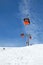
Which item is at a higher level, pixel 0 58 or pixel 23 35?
pixel 23 35

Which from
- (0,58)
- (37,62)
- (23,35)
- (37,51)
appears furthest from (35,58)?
(23,35)

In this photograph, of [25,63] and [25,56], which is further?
[25,56]

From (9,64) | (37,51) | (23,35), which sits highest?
(23,35)

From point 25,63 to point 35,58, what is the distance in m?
1.43

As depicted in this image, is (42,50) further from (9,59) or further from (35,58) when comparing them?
(9,59)

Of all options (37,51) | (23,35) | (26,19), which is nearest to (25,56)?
(37,51)

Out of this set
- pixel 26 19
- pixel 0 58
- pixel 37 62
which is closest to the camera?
pixel 37 62

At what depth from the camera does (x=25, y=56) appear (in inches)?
669

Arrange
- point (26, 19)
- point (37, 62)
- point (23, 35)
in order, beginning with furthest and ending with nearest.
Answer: point (23, 35) < point (26, 19) < point (37, 62)

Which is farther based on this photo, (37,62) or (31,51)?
(31,51)

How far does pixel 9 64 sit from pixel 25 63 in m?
1.45

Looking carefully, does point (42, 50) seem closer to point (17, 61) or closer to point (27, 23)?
point (17, 61)

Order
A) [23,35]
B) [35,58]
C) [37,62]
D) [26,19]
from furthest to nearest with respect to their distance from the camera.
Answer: [23,35] < [26,19] < [35,58] < [37,62]

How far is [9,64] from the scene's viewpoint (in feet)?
49.9
